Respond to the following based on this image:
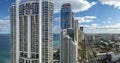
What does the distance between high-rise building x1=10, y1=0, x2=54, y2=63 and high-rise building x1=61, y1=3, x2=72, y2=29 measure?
0.37 m

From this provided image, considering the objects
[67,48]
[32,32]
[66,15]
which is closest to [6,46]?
[32,32]

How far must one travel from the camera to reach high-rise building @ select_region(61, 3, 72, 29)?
3527 mm

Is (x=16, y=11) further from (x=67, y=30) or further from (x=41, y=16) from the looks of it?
(x=67, y=30)

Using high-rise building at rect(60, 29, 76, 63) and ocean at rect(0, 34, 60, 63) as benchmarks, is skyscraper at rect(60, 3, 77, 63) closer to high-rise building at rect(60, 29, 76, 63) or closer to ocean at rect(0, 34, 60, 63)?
high-rise building at rect(60, 29, 76, 63)

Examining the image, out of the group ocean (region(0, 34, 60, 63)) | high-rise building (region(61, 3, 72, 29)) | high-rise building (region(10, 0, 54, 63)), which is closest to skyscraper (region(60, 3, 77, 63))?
high-rise building (region(61, 3, 72, 29))

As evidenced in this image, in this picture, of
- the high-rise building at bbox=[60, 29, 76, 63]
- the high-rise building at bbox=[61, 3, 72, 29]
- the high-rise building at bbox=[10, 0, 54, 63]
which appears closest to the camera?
the high-rise building at bbox=[10, 0, 54, 63]

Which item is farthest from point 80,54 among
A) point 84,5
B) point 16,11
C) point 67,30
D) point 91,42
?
point 16,11

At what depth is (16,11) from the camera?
332 cm

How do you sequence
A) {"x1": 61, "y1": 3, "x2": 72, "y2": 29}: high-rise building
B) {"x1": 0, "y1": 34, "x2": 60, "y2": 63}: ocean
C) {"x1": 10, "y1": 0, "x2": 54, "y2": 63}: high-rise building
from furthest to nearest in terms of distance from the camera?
{"x1": 61, "y1": 3, "x2": 72, "y2": 29}: high-rise building, {"x1": 10, "y1": 0, "x2": 54, "y2": 63}: high-rise building, {"x1": 0, "y1": 34, "x2": 60, "y2": 63}: ocean

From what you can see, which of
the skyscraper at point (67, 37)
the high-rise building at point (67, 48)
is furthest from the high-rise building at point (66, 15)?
the high-rise building at point (67, 48)

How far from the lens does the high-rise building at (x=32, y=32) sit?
3217 millimetres

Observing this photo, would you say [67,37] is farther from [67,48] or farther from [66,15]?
[66,15]

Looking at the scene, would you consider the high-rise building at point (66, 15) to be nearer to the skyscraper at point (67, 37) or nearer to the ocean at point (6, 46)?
the skyscraper at point (67, 37)

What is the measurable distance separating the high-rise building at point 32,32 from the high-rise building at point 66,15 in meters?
0.37
